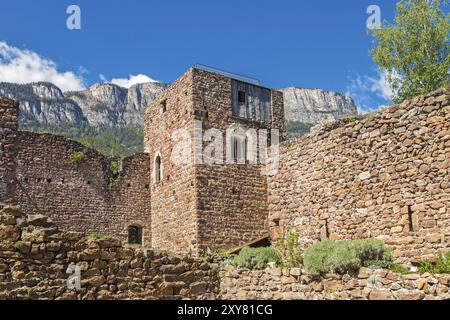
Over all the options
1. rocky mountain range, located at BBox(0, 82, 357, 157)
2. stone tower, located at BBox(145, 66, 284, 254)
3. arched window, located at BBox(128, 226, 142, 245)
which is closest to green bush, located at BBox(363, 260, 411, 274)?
stone tower, located at BBox(145, 66, 284, 254)

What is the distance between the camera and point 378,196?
15.0 metres

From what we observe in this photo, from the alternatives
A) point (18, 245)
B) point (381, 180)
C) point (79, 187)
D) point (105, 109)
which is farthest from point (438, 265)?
point (105, 109)

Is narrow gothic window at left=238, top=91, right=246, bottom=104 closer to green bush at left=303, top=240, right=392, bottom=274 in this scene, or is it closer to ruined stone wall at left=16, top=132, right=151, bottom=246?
ruined stone wall at left=16, top=132, right=151, bottom=246

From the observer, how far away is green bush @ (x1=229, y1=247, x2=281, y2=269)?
1426 cm

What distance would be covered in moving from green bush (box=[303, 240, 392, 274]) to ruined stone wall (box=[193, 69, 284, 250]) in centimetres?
738

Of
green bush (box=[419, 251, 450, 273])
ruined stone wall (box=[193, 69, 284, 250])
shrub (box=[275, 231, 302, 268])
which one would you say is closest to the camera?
green bush (box=[419, 251, 450, 273])

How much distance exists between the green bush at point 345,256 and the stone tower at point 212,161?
7374 millimetres

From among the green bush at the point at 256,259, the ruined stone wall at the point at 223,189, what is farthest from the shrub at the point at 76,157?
the green bush at the point at 256,259

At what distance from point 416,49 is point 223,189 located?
1119 cm

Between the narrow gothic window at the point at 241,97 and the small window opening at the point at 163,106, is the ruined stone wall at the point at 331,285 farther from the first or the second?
the small window opening at the point at 163,106

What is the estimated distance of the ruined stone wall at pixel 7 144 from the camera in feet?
66.9

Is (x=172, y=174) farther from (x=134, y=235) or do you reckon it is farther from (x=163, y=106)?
(x=134, y=235)
